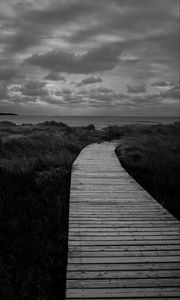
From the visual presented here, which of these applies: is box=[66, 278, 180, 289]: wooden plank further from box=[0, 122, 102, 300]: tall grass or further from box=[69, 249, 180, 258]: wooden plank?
box=[69, 249, 180, 258]: wooden plank

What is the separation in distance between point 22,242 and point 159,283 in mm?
2872

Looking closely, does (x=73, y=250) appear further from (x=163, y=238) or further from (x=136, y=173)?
(x=136, y=173)

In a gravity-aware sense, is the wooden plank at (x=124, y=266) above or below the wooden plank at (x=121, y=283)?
above

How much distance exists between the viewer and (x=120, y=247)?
504 centimetres

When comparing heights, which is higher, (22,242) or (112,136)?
(112,136)

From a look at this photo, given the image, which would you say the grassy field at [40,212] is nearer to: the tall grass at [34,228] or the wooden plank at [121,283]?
the tall grass at [34,228]

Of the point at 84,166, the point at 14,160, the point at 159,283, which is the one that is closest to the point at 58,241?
the point at 159,283

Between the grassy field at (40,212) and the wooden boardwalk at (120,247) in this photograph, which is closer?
the wooden boardwalk at (120,247)

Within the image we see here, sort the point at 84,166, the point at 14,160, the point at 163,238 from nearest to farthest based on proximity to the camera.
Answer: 1. the point at 163,238
2. the point at 84,166
3. the point at 14,160

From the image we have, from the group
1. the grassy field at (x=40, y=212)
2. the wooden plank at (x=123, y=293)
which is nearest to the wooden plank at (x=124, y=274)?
the wooden plank at (x=123, y=293)

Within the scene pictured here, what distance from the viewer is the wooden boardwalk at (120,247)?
3906mm

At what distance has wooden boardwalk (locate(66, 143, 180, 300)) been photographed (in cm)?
391

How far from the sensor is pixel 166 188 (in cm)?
920

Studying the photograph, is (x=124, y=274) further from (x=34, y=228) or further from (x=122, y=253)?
(x=34, y=228)
